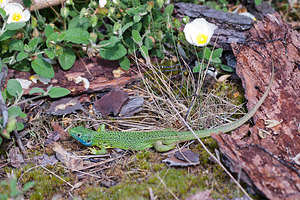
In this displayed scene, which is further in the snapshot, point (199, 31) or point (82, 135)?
point (199, 31)

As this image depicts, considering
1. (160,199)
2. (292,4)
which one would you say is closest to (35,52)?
(160,199)

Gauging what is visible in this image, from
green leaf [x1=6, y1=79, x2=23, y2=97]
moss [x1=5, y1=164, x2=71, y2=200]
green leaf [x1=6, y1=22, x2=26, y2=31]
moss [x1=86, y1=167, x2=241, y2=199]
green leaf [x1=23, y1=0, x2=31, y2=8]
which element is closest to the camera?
moss [x1=86, y1=167, x2=241, y2=199]

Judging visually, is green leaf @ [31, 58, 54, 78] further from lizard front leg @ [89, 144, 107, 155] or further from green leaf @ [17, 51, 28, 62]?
lizard front leg @ [89, 144, 107, 155]

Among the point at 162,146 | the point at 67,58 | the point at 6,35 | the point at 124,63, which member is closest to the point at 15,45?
the point at 6,35

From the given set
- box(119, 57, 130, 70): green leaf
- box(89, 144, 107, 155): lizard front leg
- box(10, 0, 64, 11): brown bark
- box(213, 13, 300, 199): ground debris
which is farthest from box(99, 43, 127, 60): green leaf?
box(213, 13, 300, 199): ground debris

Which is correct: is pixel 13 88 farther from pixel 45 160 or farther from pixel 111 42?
pixel 111 42

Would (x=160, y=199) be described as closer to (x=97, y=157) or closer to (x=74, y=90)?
(x=97, y=157)

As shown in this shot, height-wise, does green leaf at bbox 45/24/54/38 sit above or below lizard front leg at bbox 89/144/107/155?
above
